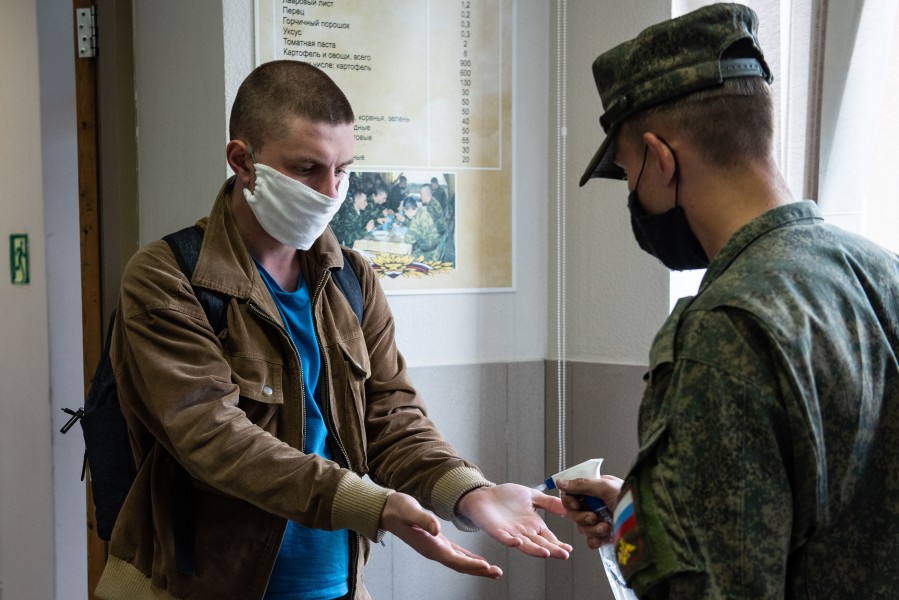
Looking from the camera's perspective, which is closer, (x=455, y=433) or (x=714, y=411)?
(x=714, y=411)

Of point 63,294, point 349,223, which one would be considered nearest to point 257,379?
point 349,223

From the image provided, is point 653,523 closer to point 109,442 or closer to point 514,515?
point 514,515

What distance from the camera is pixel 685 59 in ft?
3.75

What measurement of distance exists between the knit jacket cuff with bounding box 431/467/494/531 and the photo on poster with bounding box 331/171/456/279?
1.02 metres

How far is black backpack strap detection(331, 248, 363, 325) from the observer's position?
A: 177cm

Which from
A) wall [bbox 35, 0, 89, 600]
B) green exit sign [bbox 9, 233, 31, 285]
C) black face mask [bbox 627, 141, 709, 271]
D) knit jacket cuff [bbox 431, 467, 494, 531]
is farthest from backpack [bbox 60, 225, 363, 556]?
green exit sign [bbox 9, 233, 31, 285]

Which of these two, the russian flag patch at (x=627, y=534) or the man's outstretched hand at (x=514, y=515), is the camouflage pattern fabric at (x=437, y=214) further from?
the russian flag patch at (x=627, y=534)

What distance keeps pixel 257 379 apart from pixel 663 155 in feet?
2.59

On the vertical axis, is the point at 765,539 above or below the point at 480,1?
below

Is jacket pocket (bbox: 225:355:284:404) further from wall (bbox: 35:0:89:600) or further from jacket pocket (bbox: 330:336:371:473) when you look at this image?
wall (bbox: 35:0:89:600)

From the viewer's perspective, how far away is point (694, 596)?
3.10 ft

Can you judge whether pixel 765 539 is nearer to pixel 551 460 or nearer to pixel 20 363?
pixel 551 460

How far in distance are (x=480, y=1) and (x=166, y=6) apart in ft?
2.89

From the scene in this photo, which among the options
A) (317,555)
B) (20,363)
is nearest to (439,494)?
(317,555)
